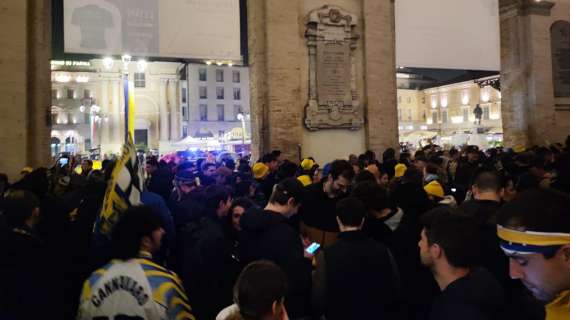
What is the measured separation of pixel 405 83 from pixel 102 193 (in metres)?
66.4

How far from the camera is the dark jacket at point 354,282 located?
300 cm

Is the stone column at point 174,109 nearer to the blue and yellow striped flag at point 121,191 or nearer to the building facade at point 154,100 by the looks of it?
the building facade at point 154,100

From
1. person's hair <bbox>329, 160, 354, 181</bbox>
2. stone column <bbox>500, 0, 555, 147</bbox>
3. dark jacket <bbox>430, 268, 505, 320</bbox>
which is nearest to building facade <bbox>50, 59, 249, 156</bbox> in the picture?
stone column <bbox>500, 0, 555, 147</bbox>

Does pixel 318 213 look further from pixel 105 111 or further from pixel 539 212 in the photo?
pixel 105 111

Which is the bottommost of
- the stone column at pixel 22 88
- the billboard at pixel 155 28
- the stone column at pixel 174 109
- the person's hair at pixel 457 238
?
the person's hair at pixel 457 238

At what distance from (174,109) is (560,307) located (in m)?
64.4

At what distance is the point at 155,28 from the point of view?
1304 cm

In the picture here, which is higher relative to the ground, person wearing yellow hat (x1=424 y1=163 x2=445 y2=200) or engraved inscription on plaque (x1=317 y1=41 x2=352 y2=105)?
engraved inscription on plaque (x1=317 y1=41 x2=352 y2=105)

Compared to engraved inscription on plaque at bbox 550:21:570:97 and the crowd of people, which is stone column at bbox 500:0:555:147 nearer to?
engraved inscription on plaque at bbox 550:21:570:97

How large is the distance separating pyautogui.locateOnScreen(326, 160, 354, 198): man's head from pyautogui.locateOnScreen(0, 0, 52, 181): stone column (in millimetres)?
8409

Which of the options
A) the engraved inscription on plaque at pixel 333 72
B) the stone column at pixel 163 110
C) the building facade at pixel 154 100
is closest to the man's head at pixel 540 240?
the engraved inscription on plaque at pixel 333 72

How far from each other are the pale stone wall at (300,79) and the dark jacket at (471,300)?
1029cm

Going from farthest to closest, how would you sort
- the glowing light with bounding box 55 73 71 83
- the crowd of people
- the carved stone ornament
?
1. the glowing light with bounding box 55 73 71 83
2. the carved stone ornament
3. the crowd of people

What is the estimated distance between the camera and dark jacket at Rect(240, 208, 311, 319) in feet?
11.2
